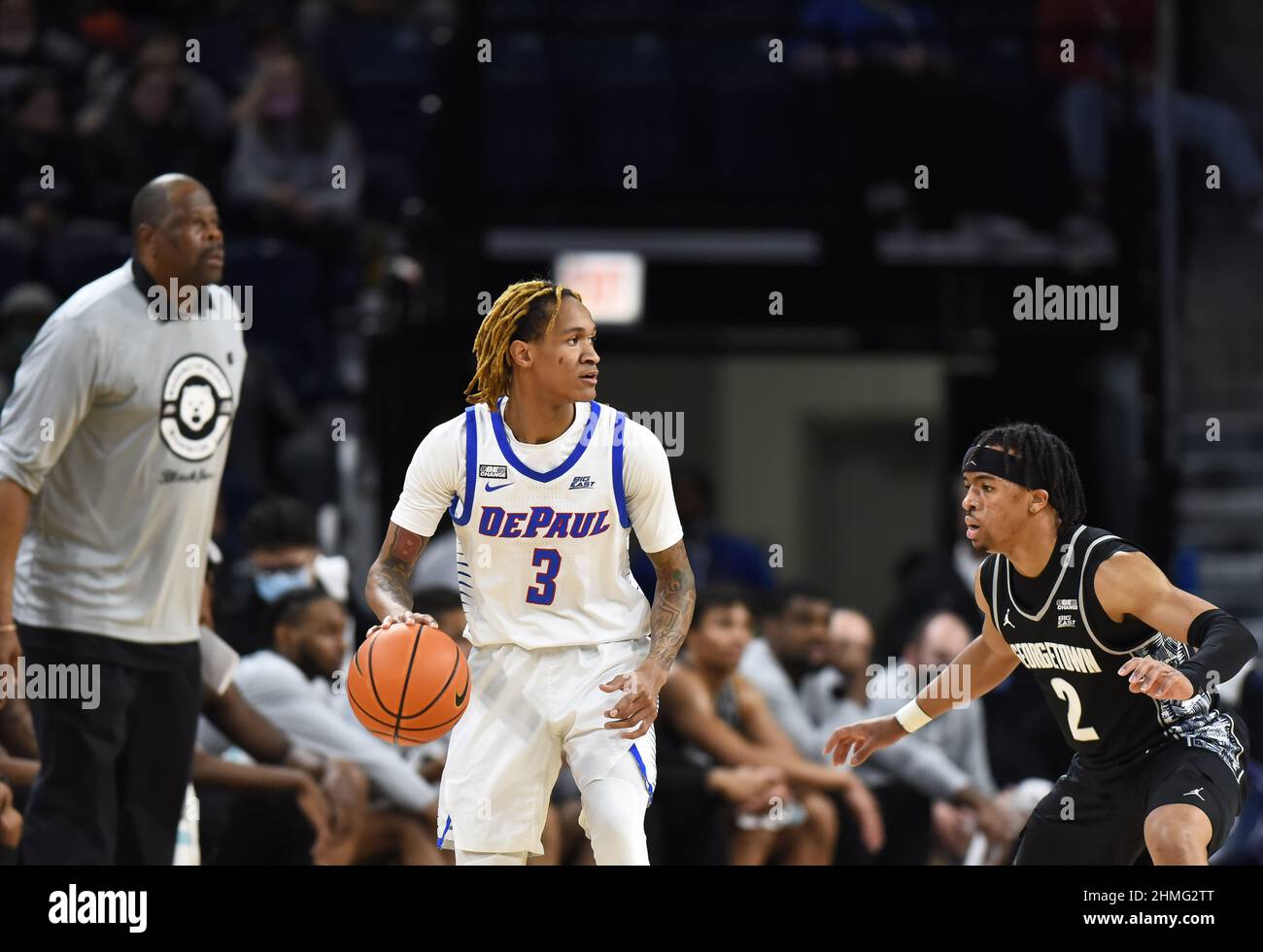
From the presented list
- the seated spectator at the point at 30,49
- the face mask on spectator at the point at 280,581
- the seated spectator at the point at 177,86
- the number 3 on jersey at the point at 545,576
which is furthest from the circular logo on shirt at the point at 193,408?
the seated spectator at the point at 30,49

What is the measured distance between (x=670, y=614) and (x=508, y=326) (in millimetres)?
841

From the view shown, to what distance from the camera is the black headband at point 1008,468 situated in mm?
5340

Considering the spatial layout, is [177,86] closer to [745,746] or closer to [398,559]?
[745,746]

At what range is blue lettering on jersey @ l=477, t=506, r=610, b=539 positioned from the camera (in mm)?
5277

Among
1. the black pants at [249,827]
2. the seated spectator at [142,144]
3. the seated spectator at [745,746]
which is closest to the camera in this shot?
the black pants at [249,827]

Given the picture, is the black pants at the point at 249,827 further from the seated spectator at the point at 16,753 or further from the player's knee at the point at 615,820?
the player's knee at the point at 615,820

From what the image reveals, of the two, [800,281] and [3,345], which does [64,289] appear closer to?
[3,345]

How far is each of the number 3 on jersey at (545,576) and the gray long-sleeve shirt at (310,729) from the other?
8.16ft

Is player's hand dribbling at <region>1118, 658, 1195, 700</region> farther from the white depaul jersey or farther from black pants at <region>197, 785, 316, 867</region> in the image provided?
black pants at <region>197, 785, 316, 867</region>

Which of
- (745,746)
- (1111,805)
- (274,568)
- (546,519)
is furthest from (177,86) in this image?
(1111,805)

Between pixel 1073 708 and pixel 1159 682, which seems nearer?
pixel 1159 682

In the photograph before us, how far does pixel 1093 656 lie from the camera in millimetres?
5316

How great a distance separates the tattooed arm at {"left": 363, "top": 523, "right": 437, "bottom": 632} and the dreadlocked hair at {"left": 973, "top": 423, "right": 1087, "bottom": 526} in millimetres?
1503

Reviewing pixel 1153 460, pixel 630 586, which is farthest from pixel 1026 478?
pixel 1153 460
